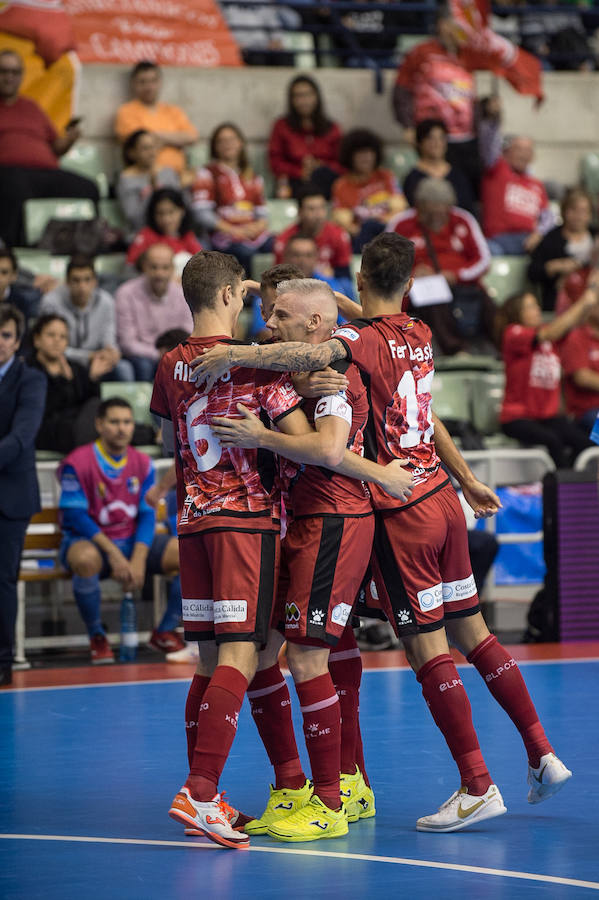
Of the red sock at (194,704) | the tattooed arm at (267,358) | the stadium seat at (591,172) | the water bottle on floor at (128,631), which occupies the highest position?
the stadium seat at (591,172)

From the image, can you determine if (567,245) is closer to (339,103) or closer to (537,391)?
(537,391)

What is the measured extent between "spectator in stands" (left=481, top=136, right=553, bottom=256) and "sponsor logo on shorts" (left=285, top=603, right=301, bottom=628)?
9049 mm

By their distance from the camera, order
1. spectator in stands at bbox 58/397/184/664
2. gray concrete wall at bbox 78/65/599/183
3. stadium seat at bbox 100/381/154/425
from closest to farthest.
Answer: spectator in stands at bbox 58/397/184/664
stadium seat at bbox 100/381/154/425
gray concrete wall at bbox 78/65/599/183

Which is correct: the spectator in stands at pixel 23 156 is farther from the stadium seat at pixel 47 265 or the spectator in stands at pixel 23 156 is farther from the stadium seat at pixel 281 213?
the stadium seat at pixel 281 213

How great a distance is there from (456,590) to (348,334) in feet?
3.08

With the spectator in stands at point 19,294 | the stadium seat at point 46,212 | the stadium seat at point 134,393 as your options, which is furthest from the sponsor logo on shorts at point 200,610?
the stadium seat at point 46,212

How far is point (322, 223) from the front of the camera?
37.5ft

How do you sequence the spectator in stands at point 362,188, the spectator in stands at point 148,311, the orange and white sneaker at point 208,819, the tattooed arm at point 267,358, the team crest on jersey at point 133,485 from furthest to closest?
the spectator in stands at point 362,188 → the spectator in stands at point 148,311 → the team crest on jersey at point 133,485 → the tattooed arm at point 267,358 → the orange and white sneaker at point 208,819

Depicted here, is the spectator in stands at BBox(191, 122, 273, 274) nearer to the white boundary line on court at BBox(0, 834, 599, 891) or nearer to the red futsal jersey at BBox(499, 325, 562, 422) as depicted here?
the red futsal jersey at BBox(499, 325, 562, 422)

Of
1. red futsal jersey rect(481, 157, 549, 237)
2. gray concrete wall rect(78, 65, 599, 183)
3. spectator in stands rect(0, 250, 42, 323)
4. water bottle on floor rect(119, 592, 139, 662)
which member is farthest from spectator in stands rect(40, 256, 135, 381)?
red futsal jersey rect(481, 157, 549, 237)

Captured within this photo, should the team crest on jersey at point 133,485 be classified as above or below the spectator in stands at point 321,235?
below

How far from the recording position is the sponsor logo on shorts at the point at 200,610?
4621 mm

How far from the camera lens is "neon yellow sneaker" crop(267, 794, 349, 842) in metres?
4.54

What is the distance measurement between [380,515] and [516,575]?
5.59m
